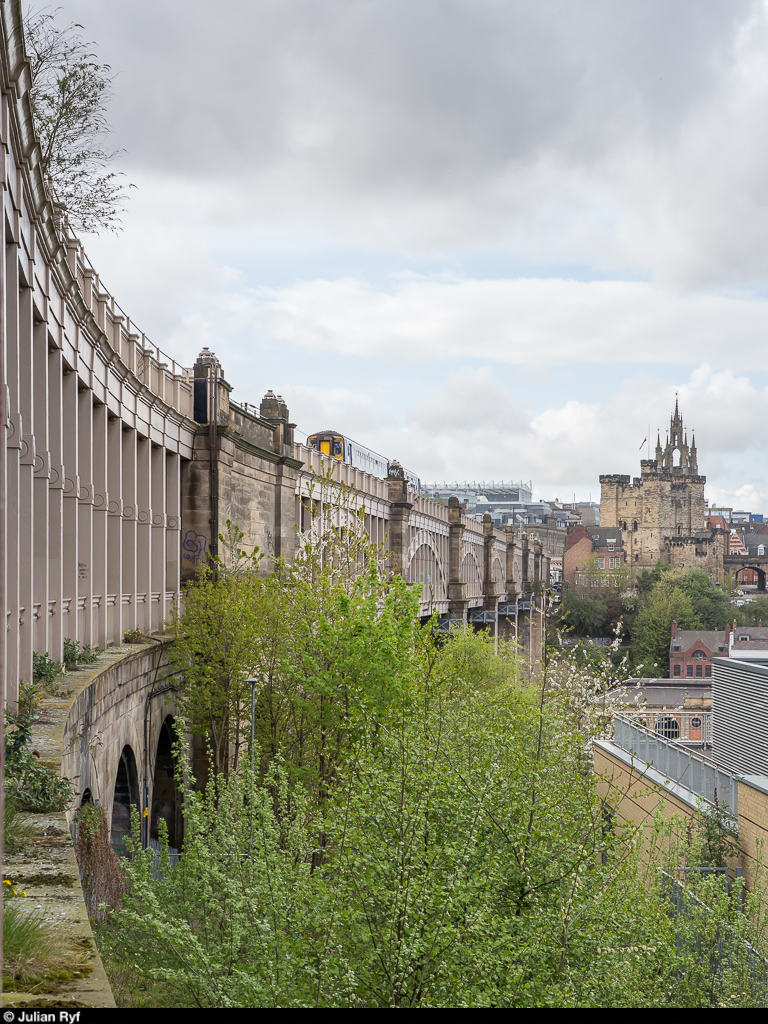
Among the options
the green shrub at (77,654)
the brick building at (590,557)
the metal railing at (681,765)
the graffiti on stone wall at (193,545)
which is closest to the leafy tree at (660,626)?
the brick building at (590,557)

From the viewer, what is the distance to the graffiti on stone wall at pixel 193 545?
25.2m

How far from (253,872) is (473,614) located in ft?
234

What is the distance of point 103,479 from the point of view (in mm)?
18859

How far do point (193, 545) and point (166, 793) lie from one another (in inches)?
268

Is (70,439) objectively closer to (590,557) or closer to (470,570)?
(470,570)

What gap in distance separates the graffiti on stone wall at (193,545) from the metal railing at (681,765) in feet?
39.4

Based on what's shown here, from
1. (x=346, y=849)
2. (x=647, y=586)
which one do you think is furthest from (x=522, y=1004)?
(x=647, y=586)

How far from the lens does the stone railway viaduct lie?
11750 mm

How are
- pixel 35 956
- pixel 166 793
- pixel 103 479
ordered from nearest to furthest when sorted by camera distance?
pixel 35 956 < pixel 103 479 < pixel 166 793

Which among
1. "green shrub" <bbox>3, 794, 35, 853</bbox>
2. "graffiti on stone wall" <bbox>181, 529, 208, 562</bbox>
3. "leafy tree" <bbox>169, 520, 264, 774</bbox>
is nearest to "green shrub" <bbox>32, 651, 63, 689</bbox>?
"green shrub" <bbox>3, 794, 35, 853</bbox>

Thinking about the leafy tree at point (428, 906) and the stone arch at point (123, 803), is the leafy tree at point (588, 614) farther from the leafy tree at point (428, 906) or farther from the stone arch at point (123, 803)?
the leafy tree at point (428, 906)

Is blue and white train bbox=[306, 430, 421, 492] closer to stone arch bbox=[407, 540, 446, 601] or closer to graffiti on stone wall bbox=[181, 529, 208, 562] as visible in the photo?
stone arch bbox=[407, 540, 446, 601]

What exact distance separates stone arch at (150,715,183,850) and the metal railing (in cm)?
1188

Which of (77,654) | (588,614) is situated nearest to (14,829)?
(77,654)
